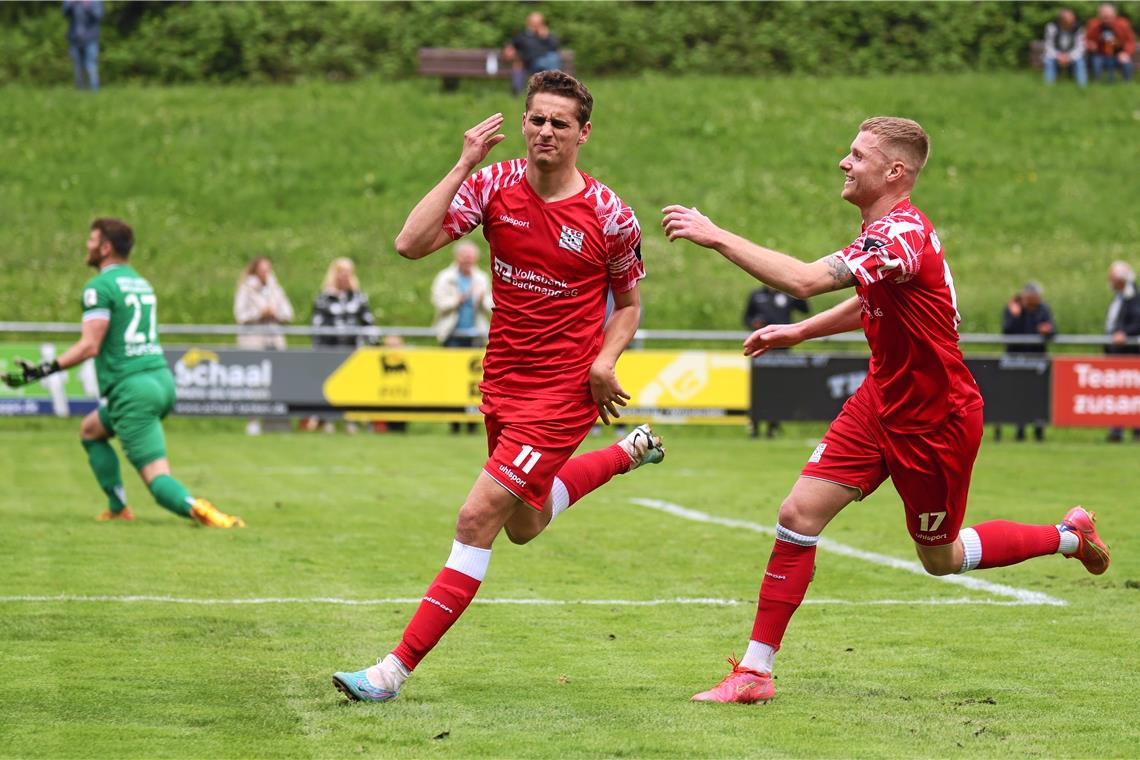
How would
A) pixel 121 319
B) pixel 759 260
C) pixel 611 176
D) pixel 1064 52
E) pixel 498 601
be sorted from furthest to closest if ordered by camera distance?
pixel 1064 52, pixel 611 176, pixel 121 319, pixel 498 601, pixel 759 260

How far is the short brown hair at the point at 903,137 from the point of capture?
6297 mm

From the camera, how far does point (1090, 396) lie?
69.6 feet

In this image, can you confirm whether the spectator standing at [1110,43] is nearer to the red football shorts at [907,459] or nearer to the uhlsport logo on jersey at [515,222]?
the red football shorts at [907,459]

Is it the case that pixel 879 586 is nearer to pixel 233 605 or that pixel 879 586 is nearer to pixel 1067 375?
pixel 233 605

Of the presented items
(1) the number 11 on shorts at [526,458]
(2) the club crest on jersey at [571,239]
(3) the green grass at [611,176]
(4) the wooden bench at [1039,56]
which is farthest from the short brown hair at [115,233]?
(4) the wooden bench at [1039,56]

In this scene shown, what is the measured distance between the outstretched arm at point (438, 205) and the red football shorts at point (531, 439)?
710mm

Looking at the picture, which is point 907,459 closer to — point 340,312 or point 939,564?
point 939,564

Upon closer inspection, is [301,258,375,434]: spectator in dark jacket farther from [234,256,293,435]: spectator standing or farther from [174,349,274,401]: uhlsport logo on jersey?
[174,349,274,401]: uhlsport logo on jersey

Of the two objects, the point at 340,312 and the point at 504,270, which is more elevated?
the point at 504,270

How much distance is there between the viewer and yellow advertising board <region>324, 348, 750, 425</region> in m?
21.0

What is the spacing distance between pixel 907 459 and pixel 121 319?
6.96 m

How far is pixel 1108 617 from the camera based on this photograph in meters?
8.09

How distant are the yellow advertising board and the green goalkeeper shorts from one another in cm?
906

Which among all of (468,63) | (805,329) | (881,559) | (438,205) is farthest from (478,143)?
(468,63)
